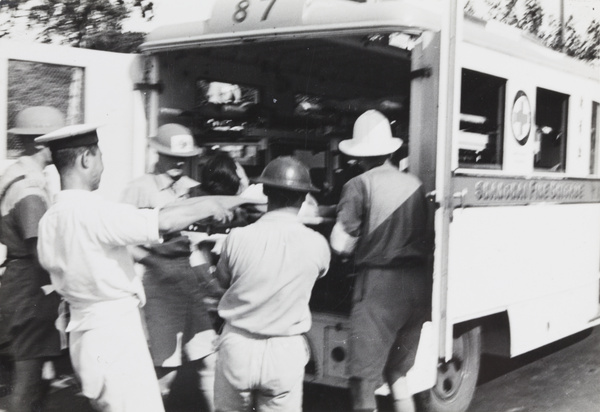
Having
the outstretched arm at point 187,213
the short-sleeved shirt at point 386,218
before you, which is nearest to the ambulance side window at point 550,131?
the short-sleeved shirt at point 386,218

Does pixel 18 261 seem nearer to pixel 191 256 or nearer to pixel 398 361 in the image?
pixel 191 256

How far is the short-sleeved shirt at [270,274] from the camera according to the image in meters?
3.18

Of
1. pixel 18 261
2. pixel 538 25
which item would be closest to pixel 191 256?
pixel 18 261

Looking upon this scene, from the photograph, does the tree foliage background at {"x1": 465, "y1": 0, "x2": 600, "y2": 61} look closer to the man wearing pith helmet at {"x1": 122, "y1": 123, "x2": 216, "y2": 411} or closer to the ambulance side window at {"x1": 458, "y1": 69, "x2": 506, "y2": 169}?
the ambulance side window at {"x1": 458, "y1": 69, "x2": 506, "y2": 169}

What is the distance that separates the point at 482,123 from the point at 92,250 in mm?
2774

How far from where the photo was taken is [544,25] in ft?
33.6

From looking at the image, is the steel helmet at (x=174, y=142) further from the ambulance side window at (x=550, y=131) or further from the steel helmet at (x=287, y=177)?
the ambulance side window at (x=550, y=131)

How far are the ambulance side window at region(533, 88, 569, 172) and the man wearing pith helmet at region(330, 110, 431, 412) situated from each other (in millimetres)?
1610

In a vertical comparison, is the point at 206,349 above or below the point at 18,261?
below

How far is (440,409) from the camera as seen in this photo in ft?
15.5

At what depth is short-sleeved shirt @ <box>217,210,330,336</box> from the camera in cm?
318

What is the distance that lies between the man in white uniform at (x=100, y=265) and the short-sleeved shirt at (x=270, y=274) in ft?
0.88

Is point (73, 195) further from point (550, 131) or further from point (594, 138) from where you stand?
point (594, 138)

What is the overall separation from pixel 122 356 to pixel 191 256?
65.5 inches
